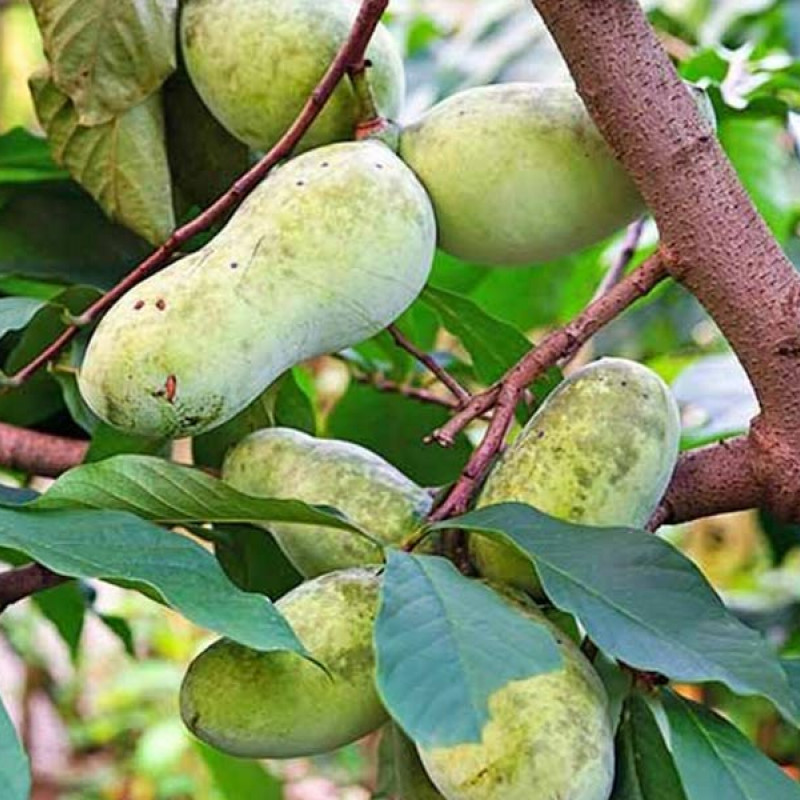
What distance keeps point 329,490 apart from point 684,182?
178 millimetres

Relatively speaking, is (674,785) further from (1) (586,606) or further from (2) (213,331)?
(2) (213,331)

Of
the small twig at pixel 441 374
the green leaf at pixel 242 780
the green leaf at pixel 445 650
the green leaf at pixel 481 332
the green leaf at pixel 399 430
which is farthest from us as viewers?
the green leaf at pixel 242 780

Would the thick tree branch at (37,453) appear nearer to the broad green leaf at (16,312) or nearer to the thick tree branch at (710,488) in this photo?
the broad green leaf at (16,312)

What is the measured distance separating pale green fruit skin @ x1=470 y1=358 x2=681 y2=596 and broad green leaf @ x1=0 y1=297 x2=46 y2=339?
0.64 ft

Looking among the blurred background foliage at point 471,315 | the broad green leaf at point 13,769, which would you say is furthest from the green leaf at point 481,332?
the broad green leaf at point 13,769

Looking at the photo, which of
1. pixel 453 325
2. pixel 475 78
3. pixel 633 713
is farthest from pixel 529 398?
pixel 475 78

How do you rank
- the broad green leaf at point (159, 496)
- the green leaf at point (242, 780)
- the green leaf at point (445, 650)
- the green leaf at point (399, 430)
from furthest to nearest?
1. the green leaf at point (242, 780)
2. the green leaf at point (399, 430)
3. the broad green leaf at point (159, 496)
4. the green leaf at point (445, 650)

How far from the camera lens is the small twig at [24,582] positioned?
611 mm

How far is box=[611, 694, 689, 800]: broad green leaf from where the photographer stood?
522 mm

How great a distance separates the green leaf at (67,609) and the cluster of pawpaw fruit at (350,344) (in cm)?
26

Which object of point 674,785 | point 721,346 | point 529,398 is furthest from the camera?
point 721,346

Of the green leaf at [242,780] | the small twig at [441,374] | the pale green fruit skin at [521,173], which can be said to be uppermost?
the pale green fruit skin at [521,173]

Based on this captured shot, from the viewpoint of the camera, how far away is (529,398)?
2.26 feet

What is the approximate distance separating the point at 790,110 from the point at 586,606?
46 cm
